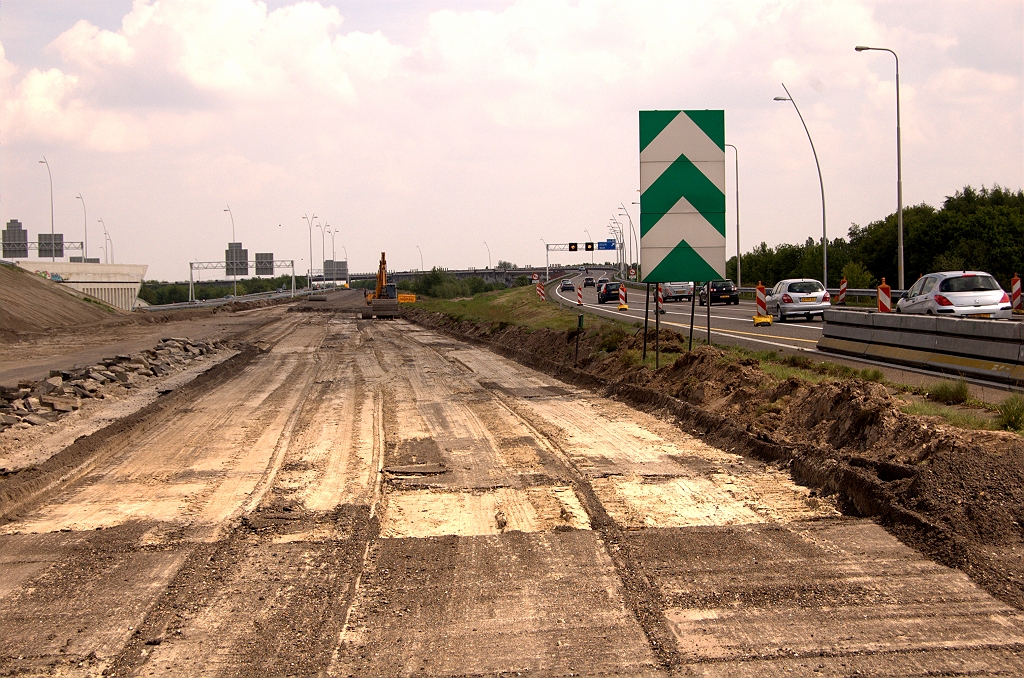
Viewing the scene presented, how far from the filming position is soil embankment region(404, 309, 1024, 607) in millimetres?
5824

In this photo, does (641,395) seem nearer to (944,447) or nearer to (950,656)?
(944,447)

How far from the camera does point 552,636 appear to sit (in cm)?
462

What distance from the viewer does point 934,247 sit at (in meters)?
55.5

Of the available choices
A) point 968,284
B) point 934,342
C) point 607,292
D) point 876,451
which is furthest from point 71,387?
point 607,292

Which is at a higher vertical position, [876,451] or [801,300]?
[801,300]

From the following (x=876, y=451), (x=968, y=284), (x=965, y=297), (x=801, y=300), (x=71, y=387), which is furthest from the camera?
(x=801, y=300)

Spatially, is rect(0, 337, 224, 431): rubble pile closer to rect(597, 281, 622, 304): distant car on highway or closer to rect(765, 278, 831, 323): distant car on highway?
rect(765, 278, 831, 323): distant car on highway

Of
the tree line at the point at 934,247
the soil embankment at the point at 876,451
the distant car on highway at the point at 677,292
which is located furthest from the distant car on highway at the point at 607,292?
the soil embankment at the point at 876,451

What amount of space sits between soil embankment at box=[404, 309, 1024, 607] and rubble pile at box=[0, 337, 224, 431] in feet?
30.4

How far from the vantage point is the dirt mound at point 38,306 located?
48750mm

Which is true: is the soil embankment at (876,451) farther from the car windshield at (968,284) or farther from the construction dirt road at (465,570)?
the car windshield at (968,284)

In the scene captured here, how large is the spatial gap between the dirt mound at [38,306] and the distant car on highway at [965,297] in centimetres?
4109

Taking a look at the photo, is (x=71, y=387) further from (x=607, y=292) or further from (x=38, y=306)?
(x=607, y=292)

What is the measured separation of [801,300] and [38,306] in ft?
150
